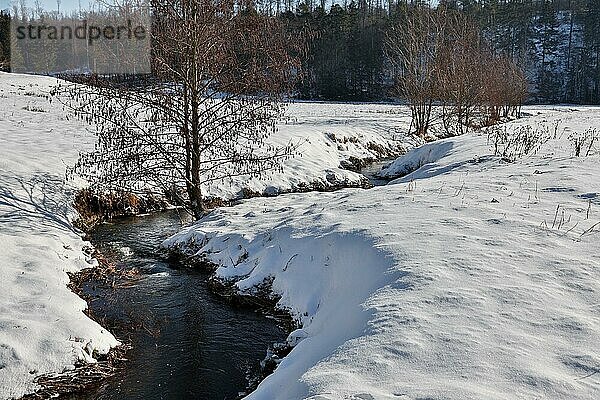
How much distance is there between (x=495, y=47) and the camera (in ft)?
251

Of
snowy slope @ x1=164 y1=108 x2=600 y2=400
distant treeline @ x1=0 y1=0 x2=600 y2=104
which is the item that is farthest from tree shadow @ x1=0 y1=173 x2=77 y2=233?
distant treeline @ x1=0 y1=0 x2=600 y2=104

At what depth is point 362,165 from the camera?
24.6m

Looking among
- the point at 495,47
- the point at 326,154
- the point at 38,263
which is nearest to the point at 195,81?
the point at 38,263

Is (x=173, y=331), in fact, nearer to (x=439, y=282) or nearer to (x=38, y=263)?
(x=38, y=263)

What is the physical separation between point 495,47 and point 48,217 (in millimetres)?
76053

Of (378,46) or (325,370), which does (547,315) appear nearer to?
(325,370)

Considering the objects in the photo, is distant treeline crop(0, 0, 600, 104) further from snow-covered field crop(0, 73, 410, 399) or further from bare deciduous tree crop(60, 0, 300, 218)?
bare deciduous tree crop(60, 0, 300, 218)

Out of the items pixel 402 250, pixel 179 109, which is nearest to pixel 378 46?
pixel 179 109

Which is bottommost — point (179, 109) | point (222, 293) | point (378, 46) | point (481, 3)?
point (222, 293)

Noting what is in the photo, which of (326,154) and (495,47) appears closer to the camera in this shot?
(326,154)

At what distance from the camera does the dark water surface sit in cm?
664

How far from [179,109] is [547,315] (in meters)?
9.60

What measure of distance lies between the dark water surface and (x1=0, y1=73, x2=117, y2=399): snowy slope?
1.94 ft

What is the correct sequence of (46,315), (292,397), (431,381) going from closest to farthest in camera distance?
(431,381)
(292,397)
(46,315)
